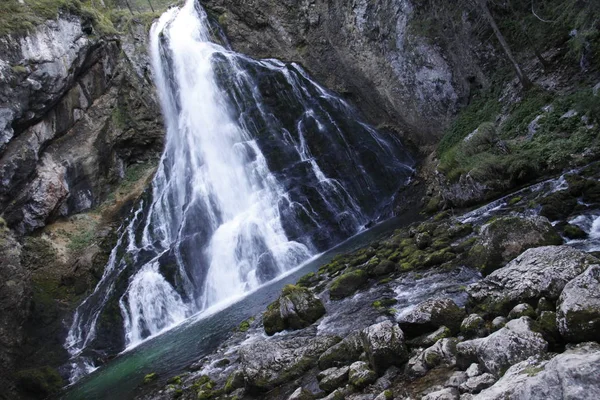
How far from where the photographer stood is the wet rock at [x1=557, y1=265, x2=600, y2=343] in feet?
14.1

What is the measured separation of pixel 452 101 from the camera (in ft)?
79.6

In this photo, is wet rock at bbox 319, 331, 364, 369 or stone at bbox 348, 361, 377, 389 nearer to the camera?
stone at bbox 348, 361, 377, 389

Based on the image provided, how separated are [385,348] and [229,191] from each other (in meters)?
20.8

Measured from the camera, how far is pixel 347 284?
12.0 meters

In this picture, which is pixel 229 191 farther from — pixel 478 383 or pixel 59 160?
pixel 478 383

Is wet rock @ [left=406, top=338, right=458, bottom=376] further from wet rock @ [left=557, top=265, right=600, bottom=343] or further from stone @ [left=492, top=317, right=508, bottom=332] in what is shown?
wet rock @ [left=557, top=265, right=600, bottom=343]

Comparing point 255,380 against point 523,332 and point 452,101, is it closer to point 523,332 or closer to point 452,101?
point 523,332

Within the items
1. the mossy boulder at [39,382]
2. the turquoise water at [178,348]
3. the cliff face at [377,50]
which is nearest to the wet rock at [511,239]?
the turquoise water at [178,348]

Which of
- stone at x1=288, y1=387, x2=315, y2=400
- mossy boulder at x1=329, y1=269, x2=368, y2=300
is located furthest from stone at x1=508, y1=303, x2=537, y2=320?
mossy boulder at x1=329, y1=269, x2=368, y2=300

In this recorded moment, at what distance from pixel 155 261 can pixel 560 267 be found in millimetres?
21176

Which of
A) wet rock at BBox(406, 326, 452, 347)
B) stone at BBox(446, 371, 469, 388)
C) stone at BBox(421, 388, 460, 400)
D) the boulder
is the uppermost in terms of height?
the boulder

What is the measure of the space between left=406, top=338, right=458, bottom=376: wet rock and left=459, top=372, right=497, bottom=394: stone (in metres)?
0.90

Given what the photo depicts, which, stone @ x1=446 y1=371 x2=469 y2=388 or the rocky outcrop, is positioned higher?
the rocky outcrop

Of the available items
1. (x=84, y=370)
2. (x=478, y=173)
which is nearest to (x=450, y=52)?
(x=478, y=173)
